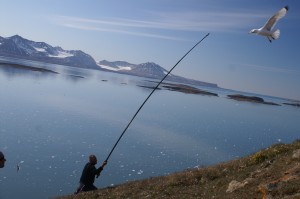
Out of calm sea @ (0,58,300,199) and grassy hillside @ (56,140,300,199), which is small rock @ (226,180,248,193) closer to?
grassy hillside @ (56,140,300,199)

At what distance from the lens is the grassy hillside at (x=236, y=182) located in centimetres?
1491

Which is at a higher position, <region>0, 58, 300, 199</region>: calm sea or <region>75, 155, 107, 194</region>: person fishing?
<region>75, 155, 107, 194</region>: person fishing

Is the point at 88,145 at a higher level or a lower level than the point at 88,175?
lower

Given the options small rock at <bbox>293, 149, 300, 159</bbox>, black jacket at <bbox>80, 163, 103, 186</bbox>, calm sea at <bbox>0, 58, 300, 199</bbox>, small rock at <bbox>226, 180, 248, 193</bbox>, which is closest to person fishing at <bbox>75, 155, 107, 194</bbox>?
black jacket at <bbox>80, 163, 103, 186</bbox>

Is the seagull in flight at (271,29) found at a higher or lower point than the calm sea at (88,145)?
higher

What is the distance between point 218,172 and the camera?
830 inches

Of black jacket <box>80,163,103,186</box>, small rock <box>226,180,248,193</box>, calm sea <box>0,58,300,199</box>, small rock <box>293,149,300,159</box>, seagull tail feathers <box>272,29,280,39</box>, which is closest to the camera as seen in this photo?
small rock <box>226,180,248,193</box>

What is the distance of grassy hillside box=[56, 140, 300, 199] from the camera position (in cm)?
1491

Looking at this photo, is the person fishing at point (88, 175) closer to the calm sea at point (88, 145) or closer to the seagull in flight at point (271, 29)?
the calm sea at point (88, 145)

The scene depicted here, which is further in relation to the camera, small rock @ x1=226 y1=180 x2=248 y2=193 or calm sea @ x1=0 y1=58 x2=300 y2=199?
calm sea @ x1=0 y1=58 x2=300 y2=199

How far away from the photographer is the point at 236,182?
58.4 feet

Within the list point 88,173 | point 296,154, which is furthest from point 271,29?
point 88,173

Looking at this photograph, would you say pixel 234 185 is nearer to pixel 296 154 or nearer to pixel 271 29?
pixel 296 154

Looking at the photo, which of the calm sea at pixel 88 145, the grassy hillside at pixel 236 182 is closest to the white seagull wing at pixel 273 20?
the grassy hillside at pixel 236 182
